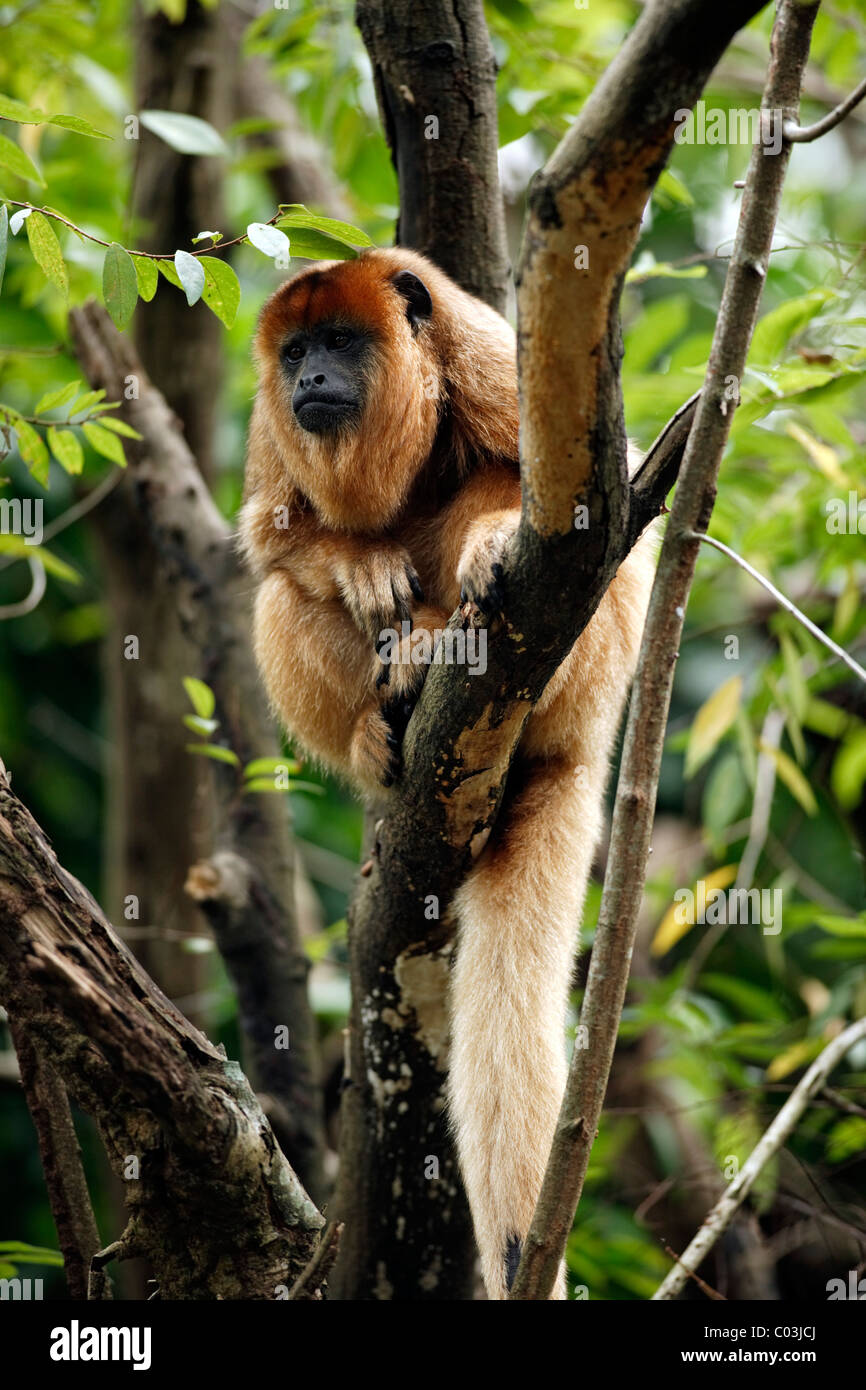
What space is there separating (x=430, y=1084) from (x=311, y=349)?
78.3 inches

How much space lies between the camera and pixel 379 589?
10.5 feet

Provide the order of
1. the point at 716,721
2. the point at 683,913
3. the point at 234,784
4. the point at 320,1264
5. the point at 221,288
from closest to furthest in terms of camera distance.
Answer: the point at 320,1264 < the point at 221,288 < the point at 683,913 < the point at 716,721 < the point at 234,784

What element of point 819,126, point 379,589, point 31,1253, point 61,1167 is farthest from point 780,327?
point 31,1253

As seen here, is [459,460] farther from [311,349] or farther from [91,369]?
[91,369]

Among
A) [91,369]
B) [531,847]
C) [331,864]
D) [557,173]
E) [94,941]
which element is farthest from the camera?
[331,864]

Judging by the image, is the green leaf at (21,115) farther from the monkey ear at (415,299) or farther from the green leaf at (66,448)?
the monkey ear at (415,299)

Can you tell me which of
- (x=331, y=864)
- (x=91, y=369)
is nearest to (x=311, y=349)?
(x=91, y=369)

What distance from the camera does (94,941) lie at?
2094 millimetres

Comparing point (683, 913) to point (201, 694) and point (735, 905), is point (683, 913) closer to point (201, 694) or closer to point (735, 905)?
point (735, 905)

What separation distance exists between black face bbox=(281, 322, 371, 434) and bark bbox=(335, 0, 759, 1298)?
64cm

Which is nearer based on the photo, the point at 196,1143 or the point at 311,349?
the point at 196,1143
